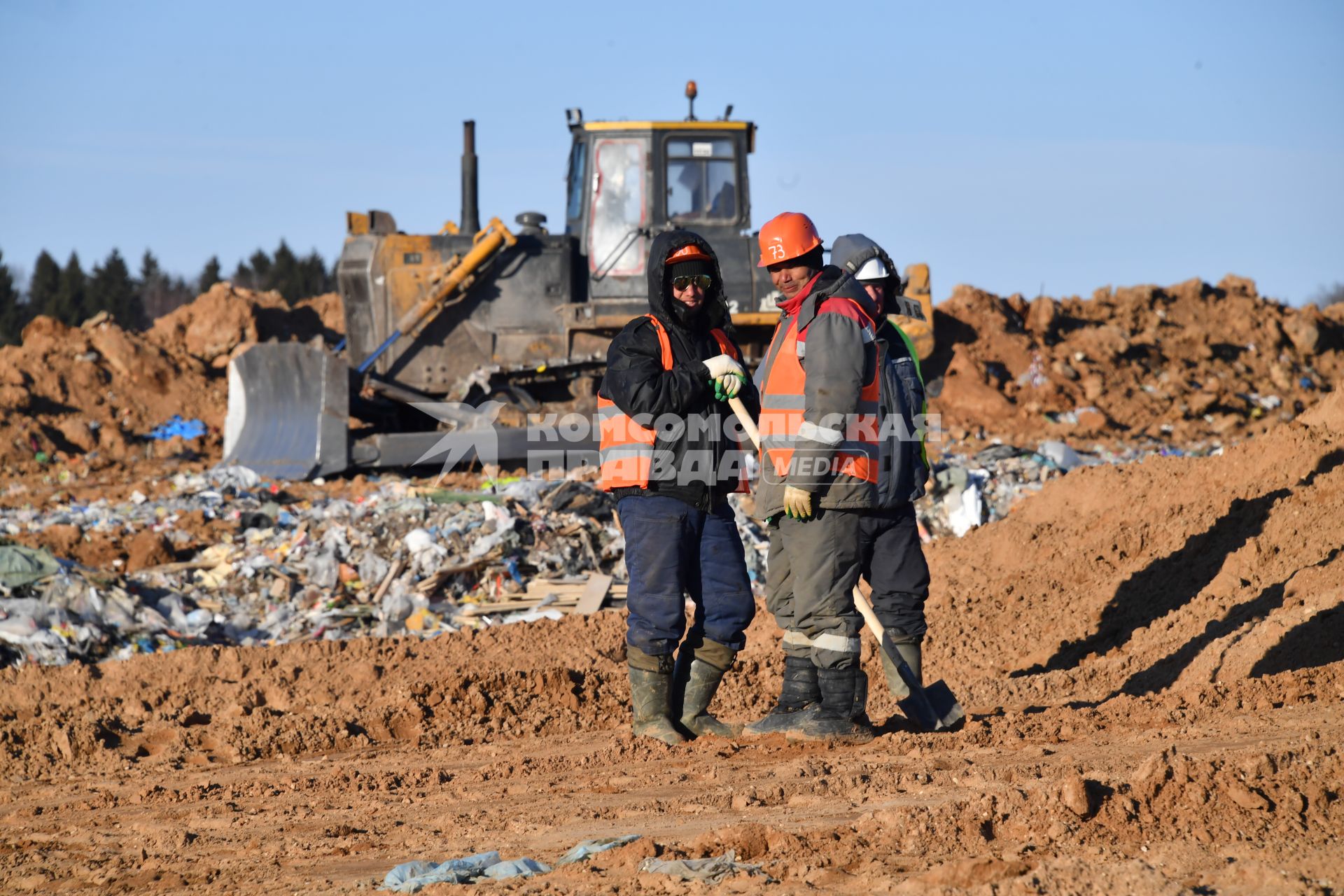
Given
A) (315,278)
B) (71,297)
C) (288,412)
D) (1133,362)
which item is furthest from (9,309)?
(1133,362)

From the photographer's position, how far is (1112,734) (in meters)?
4.44

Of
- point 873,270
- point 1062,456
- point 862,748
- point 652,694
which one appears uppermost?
point 873,270

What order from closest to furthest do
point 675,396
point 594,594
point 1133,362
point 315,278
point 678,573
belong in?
point 675,396, point 678,573, point 594,594, point 1133,362, point 315,278

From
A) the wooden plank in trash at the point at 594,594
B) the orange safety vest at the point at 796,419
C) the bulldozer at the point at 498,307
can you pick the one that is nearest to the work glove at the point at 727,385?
the orange safety vest at the point at 796,419

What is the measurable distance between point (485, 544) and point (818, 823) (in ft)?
17.8

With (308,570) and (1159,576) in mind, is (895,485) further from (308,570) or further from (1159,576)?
(308,570)

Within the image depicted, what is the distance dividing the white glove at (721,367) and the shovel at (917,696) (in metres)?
0.13

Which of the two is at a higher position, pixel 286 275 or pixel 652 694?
pixel 286 275

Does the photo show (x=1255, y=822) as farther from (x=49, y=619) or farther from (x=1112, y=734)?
(x=49, y=619)

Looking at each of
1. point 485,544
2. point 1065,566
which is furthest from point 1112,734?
point 485,544

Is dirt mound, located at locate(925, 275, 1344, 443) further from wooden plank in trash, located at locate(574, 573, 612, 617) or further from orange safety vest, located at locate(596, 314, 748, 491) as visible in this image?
orange safety vest, located at locate(596, 314, 748, 491)

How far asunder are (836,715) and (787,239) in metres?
1.64

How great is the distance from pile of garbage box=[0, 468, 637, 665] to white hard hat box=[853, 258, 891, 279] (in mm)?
3524

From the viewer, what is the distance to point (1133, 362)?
68.2ft
